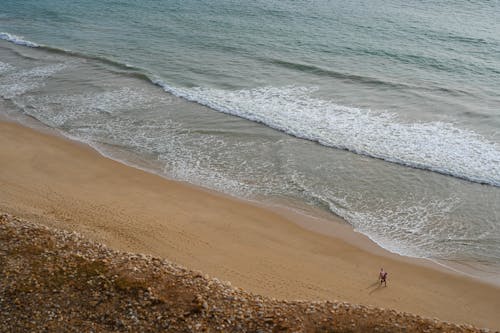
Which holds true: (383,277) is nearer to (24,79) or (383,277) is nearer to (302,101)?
(302,101)

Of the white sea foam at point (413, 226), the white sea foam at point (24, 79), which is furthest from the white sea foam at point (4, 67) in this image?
the white sea foam at point (413, 226)

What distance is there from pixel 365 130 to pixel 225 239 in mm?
10516

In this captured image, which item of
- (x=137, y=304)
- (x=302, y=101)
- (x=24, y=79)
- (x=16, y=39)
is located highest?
(x=302, y=101)

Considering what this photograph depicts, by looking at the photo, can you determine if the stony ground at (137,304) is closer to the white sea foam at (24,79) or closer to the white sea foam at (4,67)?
the white sea foam at (24,79)

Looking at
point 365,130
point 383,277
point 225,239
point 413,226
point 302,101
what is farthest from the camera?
point 302,101

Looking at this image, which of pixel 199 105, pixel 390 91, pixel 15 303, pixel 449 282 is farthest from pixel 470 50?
pixel 15 303

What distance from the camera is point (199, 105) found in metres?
26.8

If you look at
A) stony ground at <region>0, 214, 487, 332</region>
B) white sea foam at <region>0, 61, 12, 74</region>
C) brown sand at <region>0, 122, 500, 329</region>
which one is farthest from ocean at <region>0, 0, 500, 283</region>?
stony ground at <region>0, 214, 487, 332</region>

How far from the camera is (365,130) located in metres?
24.0

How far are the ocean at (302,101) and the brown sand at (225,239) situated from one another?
1066 millimetres

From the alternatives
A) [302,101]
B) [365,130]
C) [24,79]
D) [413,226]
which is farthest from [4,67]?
[413,226]

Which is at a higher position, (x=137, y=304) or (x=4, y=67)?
(x=4, y=67)

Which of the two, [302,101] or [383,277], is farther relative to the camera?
[302,101]

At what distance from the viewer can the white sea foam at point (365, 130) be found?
2136 cm
